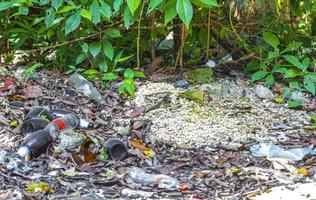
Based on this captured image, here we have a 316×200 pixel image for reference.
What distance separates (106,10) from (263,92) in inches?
39.5

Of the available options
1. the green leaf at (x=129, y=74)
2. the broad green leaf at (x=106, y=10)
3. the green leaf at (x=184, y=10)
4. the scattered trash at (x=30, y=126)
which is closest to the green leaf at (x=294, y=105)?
the green leaf at (x=184, y=10)

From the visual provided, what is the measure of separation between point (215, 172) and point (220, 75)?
1.11 m

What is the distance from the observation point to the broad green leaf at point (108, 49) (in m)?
3.39

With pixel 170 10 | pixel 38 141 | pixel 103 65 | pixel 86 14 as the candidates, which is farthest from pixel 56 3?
pixel 38 141

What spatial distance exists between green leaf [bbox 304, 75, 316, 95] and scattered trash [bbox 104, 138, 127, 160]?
1.24 m

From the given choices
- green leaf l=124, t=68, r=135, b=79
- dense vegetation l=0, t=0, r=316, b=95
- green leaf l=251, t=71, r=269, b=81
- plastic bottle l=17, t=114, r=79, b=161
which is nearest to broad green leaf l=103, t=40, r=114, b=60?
dense vegetation l=0, t=0, r=316, b=95

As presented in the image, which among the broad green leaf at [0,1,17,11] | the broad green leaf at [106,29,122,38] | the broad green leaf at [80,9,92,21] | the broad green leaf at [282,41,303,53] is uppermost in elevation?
the broad green leaf at [0,1,17,11]

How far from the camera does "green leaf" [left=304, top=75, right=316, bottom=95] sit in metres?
3.37

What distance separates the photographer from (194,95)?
10.6 feet

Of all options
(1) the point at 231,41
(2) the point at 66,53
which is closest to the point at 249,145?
(1) the point at 231,41

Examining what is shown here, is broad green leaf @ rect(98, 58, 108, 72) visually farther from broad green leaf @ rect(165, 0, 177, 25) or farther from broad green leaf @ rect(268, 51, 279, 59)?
broad green leaf @ rect(268, 51, 279, 59)

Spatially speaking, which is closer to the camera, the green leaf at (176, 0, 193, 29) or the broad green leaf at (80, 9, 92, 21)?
the green leaf at (176, 0, 193, 29)

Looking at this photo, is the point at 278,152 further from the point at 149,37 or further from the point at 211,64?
the point at 149,37

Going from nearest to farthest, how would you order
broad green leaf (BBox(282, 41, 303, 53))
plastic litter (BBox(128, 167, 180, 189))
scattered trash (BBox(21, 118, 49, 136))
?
plastic litter (BBox(128, 167, 180, 189)), scattered trash (BBox(21, 118, 49, 136)), broad green leaf (BBox(282, 41, 303, 53))
